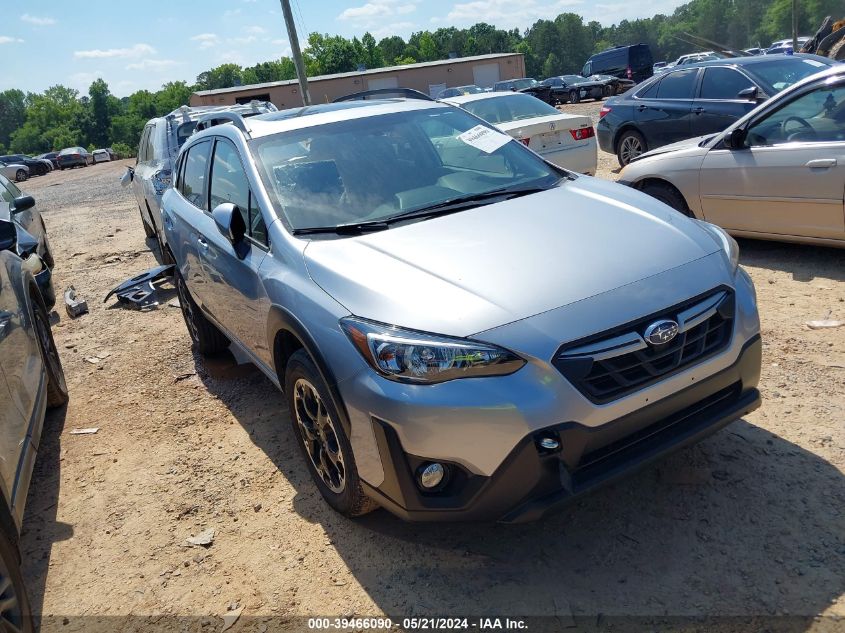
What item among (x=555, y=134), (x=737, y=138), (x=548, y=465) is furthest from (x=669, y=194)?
(x=548, y=465)

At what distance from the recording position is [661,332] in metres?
2.54

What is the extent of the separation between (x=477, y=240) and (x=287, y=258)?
87 centimetres

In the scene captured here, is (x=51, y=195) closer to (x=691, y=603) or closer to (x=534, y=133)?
(x=534, y=133)

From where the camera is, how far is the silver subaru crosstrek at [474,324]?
95.5 inches

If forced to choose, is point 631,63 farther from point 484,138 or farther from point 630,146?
point 484,138

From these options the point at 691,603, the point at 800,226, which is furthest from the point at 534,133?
the point at 691,603

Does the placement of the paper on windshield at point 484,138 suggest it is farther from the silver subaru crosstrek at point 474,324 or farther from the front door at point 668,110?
the front door at point 668,110

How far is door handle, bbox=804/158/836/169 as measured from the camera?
5.10m

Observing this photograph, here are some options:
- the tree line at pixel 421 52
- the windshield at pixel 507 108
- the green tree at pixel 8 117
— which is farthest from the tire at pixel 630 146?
the green tree at pixel 8 117

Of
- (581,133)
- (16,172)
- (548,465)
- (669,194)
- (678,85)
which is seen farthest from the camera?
(16,172)

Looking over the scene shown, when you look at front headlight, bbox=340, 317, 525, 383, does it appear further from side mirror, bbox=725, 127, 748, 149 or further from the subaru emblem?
side mirror, bbox=725, 127, 748, 149

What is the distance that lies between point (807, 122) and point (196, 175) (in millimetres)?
4666

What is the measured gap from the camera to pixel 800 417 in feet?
11.6

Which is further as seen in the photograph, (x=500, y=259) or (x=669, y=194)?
(x=669, y=194)
